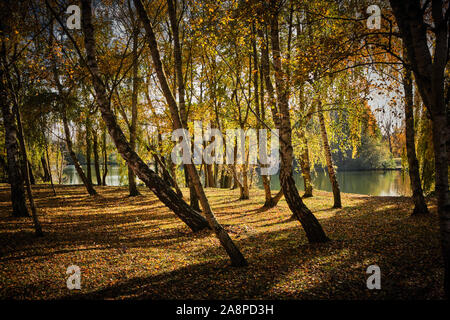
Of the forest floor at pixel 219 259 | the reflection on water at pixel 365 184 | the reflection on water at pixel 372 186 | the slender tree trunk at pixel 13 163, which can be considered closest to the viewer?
the forest floor at pixel 219 259

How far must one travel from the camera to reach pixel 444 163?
3215 mm

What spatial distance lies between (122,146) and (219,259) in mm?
4128

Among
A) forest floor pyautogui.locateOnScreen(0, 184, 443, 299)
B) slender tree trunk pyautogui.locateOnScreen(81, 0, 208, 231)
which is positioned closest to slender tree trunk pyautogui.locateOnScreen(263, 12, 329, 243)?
forest floor pyautogui.locateOnScreen(0, 184, 443, 299)

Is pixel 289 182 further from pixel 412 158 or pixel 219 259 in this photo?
pixel 412 158

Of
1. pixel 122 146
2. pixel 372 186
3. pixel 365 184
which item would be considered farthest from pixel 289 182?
pixel 365 184

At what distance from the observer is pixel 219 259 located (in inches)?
218

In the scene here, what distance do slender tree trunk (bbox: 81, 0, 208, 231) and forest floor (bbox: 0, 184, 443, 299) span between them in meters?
0.71

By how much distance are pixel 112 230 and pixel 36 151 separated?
653 inches

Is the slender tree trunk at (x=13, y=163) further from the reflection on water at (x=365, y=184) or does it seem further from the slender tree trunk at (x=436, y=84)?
the reflection on water at (x=365, y=184)

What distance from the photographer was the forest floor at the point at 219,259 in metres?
3.89

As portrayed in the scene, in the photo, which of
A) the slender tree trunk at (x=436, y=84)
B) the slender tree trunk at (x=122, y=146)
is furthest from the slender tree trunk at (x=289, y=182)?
the slender tree trunk at (x=122, y=146)

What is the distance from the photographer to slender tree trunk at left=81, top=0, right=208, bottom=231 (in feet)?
20.6

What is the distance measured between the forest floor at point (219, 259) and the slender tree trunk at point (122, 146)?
0.71 metres
